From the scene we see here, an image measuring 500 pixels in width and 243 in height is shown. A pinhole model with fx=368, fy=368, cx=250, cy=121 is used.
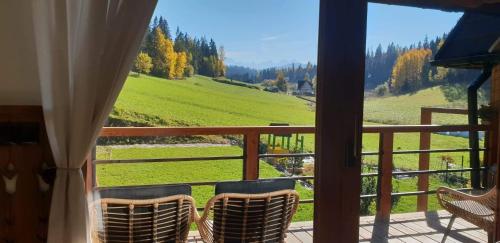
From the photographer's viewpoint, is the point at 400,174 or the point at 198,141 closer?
the point at 400,174

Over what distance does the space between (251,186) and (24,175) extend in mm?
1116

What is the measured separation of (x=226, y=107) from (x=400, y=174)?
4.32 feet

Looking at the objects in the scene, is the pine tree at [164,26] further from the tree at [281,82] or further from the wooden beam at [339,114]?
the wooden beam at [339,114]

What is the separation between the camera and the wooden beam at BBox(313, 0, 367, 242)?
1771mm

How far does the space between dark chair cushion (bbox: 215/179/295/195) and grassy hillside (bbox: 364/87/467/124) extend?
621mm

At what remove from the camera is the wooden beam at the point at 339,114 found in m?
1.77

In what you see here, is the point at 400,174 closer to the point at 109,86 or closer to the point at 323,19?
the point at 323,19

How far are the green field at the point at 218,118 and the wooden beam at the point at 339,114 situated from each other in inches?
5.7

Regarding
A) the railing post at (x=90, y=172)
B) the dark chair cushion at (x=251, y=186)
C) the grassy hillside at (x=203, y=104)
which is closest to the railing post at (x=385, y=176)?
the grassy hillside at (x=203, y=104)

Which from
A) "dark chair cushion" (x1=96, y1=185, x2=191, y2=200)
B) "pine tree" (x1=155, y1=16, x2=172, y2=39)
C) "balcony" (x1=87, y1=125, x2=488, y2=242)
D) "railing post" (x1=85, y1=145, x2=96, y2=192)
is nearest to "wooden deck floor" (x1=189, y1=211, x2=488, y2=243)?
"balcony" (x1=87, y1=125, x2=488, y2=242)

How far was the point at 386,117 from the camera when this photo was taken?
1932 millimetres

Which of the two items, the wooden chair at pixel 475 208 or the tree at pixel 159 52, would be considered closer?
the wooden chair at pixel 475 208

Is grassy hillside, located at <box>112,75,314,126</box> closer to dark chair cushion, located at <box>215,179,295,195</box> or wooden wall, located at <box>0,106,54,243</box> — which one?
dark chair cushion, located at <box>215,179,295,195</box>

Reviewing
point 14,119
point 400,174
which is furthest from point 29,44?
point 400,174
